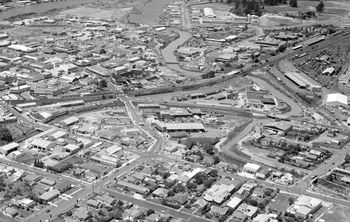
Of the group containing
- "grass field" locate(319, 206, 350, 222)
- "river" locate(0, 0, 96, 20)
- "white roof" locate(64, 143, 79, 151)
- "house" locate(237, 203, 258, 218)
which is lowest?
"grass field" locate(319, 206, 350, 222)

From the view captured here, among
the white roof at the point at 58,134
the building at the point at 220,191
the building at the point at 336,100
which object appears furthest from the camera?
the building at the point at 336,100

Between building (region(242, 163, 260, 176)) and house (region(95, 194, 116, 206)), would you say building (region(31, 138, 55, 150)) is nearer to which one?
house (region(95, 194, 116, 206))

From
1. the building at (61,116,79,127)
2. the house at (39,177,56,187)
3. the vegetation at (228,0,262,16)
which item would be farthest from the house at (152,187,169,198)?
the vegetation at (228,0,262,16)

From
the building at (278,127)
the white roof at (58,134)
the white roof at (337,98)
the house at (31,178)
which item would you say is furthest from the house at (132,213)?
the white roof at (337,98)

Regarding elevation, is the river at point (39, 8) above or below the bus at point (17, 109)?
above

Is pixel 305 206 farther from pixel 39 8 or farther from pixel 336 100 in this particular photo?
pixel 39 8

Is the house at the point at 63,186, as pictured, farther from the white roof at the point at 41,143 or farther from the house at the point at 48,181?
the white roof at the point at 41,143
